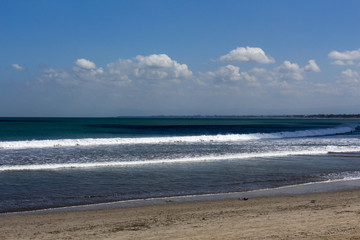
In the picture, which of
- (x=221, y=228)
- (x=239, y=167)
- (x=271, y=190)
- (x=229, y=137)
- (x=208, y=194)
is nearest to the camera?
(x=221, y=228)

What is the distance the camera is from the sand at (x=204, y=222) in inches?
276

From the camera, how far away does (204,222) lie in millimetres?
7965

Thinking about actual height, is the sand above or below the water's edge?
above

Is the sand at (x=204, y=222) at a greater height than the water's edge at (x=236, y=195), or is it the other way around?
the sand at (x=204, y=222)

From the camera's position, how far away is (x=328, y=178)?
1467 centimetres

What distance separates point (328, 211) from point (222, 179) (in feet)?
18.6

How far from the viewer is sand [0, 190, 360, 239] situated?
7.02 metres

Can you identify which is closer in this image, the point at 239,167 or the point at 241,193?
the point at 241,193

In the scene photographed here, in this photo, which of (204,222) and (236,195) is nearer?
(204,222)

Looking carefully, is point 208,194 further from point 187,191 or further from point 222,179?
point 222,179

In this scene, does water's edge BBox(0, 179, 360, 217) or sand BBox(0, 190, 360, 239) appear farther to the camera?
water's edge BBox(0, 179, 360, 217)

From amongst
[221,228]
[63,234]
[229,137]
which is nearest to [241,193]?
[221,228]

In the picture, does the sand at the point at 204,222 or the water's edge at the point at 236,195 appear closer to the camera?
the sand at the point at 204,222

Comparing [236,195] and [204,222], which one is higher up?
[204,222]
